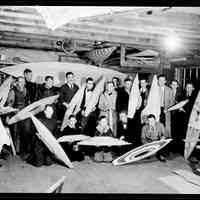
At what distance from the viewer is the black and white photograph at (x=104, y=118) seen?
4137mm

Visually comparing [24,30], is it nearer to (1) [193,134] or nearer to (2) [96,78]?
(2) [96,78]

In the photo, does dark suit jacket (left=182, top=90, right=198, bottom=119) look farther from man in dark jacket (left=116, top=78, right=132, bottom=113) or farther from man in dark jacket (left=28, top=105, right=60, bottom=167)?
man in dark jacket (left=28, top=105, right=60, bottom=167)

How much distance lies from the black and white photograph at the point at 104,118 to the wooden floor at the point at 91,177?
14 mm

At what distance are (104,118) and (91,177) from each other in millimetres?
1297

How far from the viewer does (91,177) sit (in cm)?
427

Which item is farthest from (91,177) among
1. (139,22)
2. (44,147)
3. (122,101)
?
(139,22)

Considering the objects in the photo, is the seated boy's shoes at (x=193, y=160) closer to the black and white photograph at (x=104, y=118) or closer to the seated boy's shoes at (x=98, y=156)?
the black and white photograph at (x=104, y=118)

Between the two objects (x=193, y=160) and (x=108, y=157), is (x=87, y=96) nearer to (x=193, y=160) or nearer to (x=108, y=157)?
(x=108, y=157)

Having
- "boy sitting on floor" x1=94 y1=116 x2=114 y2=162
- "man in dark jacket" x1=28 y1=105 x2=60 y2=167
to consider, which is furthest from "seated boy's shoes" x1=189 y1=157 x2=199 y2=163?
"man in dark jacket" x1=28 y1=105 x2=60 y2=167

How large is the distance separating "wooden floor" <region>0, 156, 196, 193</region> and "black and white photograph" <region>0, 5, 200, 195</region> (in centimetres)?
1

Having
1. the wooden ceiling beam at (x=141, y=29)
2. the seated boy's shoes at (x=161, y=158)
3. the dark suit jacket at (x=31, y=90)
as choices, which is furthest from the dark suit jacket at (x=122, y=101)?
the dark suit jacket at (x=31, y=90)

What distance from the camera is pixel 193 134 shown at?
17.6ft

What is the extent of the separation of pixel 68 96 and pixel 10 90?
1139mm

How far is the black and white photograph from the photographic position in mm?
4137
